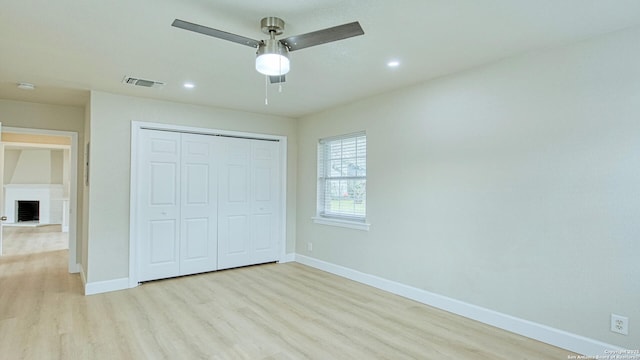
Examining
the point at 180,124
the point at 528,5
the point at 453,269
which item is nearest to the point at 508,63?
the point at 528,5

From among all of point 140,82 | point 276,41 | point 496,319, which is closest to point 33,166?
point 140,82

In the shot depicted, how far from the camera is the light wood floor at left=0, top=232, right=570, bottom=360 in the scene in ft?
8.80

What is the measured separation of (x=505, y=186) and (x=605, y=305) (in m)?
1.14

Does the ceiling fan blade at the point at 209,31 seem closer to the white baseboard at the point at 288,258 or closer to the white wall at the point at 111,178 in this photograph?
the white wall at the point at 111,178

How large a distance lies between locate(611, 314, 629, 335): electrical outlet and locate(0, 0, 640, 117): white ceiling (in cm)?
209

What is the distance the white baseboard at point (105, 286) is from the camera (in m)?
4.08

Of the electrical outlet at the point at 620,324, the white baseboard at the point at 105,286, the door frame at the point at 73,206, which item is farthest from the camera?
the door frame at the point at 73,206

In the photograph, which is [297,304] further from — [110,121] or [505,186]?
[110,121]

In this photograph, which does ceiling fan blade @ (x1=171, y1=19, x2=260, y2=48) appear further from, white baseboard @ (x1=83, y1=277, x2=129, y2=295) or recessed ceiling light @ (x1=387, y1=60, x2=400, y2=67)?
white baseboard @ (x1=83, y1=277, x2=129, y2=295)

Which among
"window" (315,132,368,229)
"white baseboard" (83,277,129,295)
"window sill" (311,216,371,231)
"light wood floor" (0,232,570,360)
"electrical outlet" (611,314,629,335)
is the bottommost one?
"light wood floor" (0,232,570,360)

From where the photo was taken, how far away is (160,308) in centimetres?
361

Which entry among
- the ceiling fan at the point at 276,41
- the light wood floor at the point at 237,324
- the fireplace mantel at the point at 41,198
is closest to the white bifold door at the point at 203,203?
the light wood floor at the point at 237,324

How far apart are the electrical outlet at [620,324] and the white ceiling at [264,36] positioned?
82.5 inches

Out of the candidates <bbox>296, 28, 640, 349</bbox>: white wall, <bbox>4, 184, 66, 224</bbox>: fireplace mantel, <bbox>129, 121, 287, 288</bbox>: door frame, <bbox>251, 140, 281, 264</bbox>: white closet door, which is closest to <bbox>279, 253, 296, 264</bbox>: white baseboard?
<bbox>251, 140, 281, 264</bbox>: white closet door
